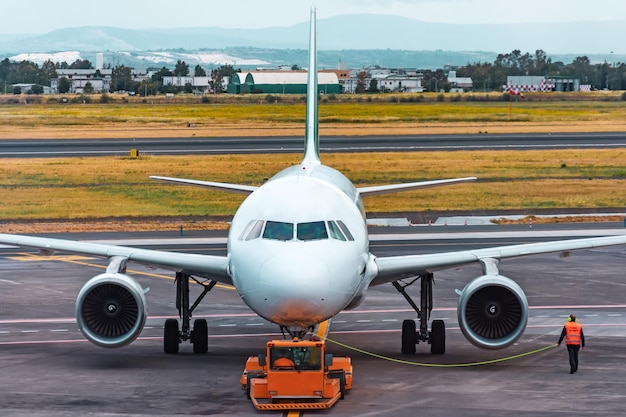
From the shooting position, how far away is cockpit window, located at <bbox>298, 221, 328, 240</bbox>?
2389cm

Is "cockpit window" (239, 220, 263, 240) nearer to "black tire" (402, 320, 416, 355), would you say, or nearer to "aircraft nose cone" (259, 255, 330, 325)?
"aircraft nose cone" (259, 255, 330, 325)

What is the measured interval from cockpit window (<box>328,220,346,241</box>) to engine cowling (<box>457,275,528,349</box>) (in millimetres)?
3669

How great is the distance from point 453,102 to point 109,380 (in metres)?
148

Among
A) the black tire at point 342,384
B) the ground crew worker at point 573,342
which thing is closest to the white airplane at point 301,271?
the ground crew worker at point 573,342

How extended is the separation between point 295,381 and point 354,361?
4.81 m

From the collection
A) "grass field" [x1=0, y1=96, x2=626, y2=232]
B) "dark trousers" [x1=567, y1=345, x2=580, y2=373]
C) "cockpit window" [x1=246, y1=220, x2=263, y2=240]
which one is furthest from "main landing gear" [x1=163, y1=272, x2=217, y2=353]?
"grass field" [x1=0, y1=96, x2=626, y2=232]

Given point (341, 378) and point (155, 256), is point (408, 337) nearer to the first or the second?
point (341, 378)

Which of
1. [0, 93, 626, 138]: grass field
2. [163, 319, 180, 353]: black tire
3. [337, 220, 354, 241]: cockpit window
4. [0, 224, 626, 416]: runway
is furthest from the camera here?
[0, 93, 626, 138]: grass field

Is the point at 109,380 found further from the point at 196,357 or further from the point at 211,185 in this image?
the point at 211,185

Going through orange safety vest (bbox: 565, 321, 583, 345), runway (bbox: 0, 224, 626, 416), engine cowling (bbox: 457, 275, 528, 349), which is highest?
engine cowling (bbox: 457, 275, 528, 349)

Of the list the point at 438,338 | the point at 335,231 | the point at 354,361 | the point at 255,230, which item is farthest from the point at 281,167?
the point at 255,230

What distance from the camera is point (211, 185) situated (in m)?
36.1

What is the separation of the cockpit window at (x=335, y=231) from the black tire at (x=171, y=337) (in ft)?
20.6

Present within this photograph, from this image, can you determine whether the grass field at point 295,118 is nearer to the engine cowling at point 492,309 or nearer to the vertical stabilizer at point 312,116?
the vertical stabilizer at point 312,116
